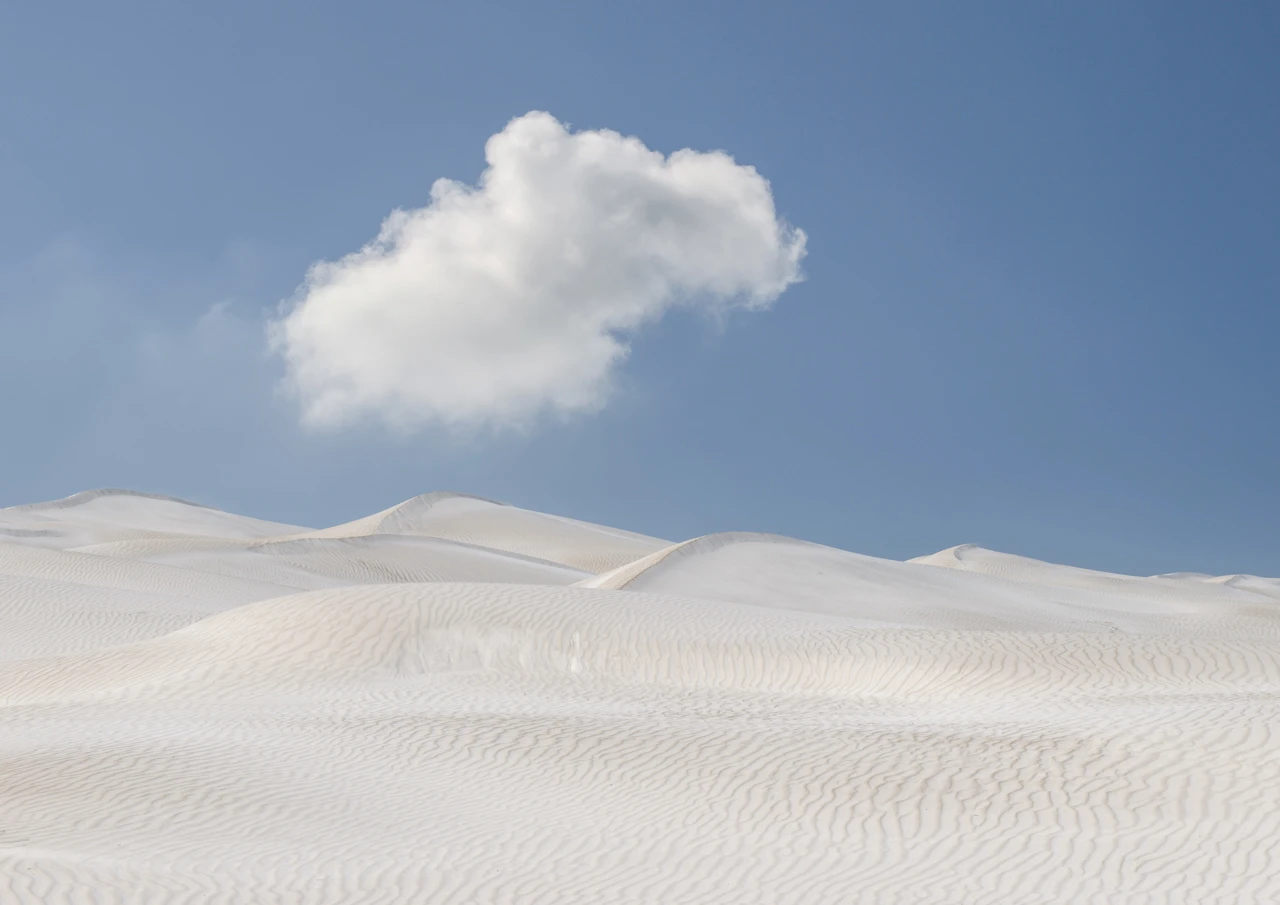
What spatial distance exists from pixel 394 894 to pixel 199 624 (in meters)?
13.6

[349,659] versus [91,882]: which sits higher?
[349,659]

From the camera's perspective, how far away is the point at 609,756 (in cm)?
1259

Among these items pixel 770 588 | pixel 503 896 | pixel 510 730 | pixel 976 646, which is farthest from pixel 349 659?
pixel 770 588

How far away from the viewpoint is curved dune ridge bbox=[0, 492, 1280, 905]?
28.8 feet

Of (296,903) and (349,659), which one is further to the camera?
(349,659)

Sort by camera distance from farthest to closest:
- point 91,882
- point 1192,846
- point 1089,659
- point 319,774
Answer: point 1089,659 → point 319,774 → point 1192,846 → point 91,882

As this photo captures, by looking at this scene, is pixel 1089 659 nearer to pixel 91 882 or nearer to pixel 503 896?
pixel 503 896

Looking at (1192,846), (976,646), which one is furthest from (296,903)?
(976,646)

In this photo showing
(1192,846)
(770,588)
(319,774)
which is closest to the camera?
(1192,846)

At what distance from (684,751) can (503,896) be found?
14.5 feet

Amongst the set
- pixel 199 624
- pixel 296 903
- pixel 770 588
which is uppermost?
pixel 770 588

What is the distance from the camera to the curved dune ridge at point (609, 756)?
877cm

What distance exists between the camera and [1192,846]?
9.16 metres

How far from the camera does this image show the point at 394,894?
830 centimetres
